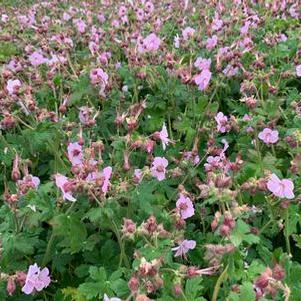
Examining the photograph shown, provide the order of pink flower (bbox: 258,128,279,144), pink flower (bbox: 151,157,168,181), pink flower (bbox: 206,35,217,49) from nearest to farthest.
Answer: pink flower (bbox: 151,157,168,181) < pink flower (bbox: 258,128,279,144) < pink flower (bbox: 206,35,217,49)

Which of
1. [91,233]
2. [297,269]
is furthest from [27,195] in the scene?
[297,269]

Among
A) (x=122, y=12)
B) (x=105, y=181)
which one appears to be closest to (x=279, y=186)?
(x=105, y=181)

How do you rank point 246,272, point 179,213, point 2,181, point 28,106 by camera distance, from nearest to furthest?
point 246,272 < point 179,213 < point 28,106 < point 2,181

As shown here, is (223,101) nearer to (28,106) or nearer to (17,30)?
(28,106)

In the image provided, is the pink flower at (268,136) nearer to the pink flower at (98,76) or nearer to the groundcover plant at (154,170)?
the groundcover plant at (154,170)

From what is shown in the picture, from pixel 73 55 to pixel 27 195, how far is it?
2078 millimetres

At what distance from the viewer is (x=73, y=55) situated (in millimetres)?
4301

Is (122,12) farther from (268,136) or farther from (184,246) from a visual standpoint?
(184,246)

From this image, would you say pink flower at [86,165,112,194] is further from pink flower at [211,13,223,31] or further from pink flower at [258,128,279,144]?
pink flower at [211,13,223,31]

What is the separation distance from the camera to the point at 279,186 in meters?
2.24

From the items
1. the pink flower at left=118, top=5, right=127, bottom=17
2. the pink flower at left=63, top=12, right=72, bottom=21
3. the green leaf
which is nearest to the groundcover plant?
the green leaf

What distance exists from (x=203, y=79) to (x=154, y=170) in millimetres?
872

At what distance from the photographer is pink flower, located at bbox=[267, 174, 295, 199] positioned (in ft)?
7.30

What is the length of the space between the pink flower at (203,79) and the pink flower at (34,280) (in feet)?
4.52
